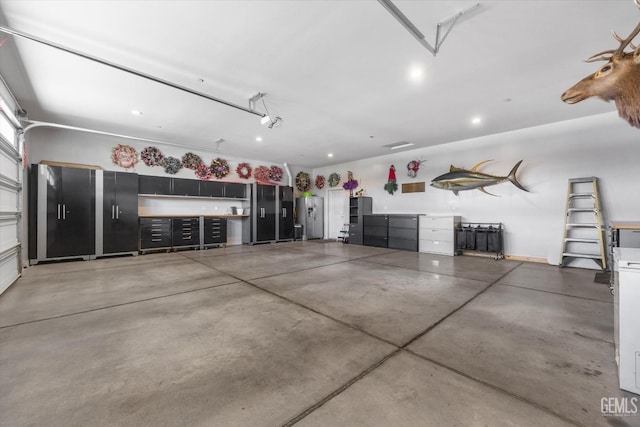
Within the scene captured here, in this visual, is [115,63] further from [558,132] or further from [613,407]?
[558,132]

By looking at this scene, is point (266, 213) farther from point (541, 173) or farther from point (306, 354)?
point (541, 173)

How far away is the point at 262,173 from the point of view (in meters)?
9.37

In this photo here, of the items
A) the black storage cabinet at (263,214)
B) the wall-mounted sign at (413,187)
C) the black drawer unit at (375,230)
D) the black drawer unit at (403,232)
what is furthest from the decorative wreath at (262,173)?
the wall-mounted sign at (413,187)

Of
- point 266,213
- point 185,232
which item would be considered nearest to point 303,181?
point 266,213

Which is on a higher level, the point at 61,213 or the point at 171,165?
the point at 171,165

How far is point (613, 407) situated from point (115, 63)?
532cm

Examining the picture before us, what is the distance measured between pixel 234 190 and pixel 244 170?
3.25ft

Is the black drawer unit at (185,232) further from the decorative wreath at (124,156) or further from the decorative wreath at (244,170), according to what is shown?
the decorative wreath at (244,170)

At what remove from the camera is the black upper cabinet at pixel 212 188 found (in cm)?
762

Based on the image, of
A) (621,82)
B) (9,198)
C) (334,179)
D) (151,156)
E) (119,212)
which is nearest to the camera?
(621,82)

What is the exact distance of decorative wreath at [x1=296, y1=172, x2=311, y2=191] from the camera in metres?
10.4

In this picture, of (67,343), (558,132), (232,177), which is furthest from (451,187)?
(67,343)

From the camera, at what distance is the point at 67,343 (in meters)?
2.05

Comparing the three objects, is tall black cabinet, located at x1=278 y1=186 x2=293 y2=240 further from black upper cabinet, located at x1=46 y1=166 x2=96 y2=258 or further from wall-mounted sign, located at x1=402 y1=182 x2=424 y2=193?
black upper cabinet, located at x1=46 y1=166 x2=96 y2=258
